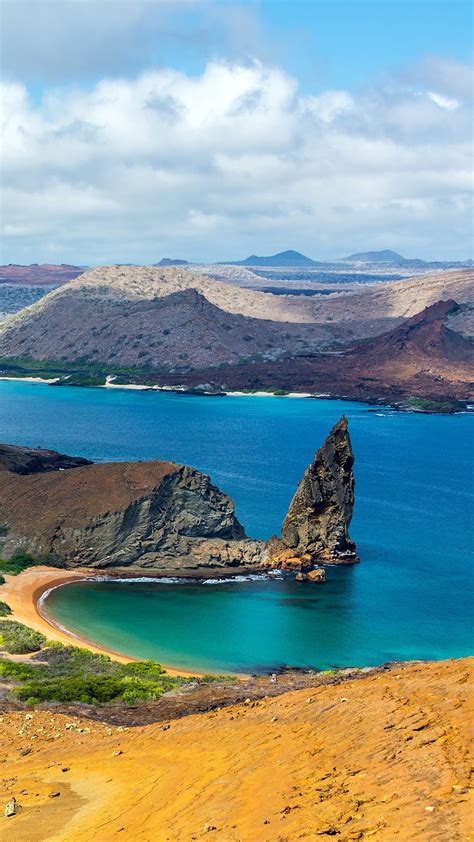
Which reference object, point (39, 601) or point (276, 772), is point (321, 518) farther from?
point (276, 772)

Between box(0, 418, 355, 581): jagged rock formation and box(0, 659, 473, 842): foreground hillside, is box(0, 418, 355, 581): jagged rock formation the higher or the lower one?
the lower one

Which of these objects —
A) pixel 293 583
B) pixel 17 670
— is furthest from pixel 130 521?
pixel 17 670

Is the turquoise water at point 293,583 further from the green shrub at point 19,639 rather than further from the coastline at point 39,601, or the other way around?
the green shrub at point 19,639

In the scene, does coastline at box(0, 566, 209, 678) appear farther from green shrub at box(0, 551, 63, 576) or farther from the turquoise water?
the turquoise water

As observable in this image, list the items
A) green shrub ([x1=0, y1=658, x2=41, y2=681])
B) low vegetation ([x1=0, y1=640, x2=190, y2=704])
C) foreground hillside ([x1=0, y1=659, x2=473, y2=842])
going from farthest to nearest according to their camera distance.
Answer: green shrub ([x1=0, y1=658, x2=41, y2=681]) → low vegetation ([x1=0, y1=640, x2=190, y2=704]) → foreground hillside ([x1=0, y1=659, x2=473, y2=842])

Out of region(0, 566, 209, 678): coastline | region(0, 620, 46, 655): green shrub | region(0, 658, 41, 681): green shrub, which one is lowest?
region(0, 566, 209, 678): coastline

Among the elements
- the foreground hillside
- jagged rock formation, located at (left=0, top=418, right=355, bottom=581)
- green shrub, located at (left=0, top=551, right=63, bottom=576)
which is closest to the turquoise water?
jagged rock formation, located at (left=0, top=418, right=355, bottom=581)
